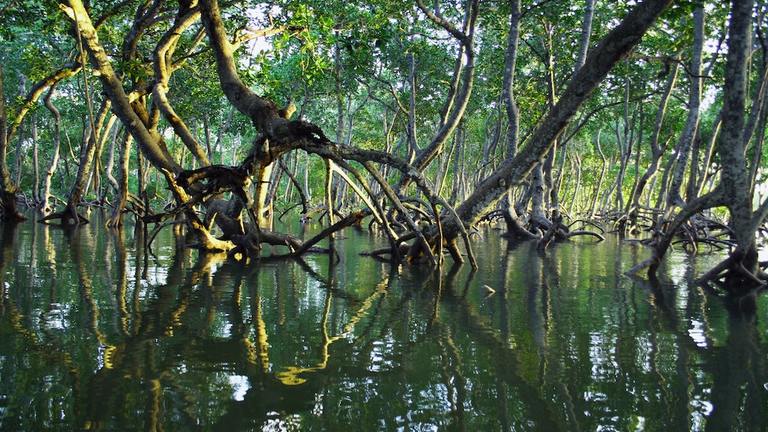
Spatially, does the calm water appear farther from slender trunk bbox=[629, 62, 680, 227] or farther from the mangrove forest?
slender trunk bbox=[629, 62, 680, 227]

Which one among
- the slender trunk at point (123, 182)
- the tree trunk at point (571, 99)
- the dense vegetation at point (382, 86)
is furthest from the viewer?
the slender trunk at point (123, 182)

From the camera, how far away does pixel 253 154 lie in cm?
859

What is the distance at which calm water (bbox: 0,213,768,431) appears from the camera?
134 inches

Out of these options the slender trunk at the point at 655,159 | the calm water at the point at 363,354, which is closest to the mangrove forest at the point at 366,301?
the calm water at the point at 363,354

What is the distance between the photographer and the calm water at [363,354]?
341cm

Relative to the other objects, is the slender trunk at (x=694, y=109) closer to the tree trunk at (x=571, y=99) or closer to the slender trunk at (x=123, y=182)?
the tree trunk at (x=571, y=99)

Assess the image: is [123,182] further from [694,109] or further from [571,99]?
[694,109]

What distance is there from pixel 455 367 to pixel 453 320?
163 cm

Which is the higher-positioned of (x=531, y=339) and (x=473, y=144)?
(x=473, y=144)

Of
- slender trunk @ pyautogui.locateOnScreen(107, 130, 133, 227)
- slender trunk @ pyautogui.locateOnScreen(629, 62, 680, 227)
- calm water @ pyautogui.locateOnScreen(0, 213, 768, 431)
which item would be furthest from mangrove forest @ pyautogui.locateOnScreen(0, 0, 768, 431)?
slender trunk @ pyautogui.locateOnScreen(629, 62, 680, 227)

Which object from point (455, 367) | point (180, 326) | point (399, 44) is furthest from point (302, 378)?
point (399, 44)

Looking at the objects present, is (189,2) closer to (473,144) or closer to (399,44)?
(399,44)

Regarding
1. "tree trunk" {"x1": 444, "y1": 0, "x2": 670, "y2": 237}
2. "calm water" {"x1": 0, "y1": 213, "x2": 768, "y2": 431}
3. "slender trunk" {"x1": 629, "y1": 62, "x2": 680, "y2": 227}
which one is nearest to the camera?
"calm water" {"x1": 0, "y1": 213, "x2": 768, "y2": 431}

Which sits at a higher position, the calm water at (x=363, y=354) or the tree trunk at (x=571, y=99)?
the tree trunk at (x=571, y=99)
